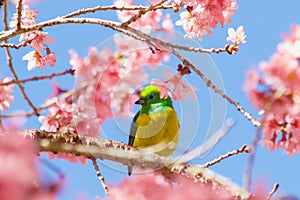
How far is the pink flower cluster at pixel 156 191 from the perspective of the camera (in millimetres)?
2059

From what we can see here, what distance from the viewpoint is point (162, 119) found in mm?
6066

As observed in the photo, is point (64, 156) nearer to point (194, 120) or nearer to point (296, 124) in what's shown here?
point (194, 120)

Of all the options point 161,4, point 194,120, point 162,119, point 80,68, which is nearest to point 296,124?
point 161,4

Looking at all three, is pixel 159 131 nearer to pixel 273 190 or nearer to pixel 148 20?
pixel 148 20

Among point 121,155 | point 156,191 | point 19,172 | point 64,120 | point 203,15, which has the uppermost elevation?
point 203,15

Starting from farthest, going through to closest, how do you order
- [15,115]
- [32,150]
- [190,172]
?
[190,172], [15,115], [32,150]

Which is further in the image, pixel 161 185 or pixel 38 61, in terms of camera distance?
pixel 38 61

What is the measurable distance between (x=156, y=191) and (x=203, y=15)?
2.26 metres

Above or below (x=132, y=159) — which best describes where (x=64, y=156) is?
above

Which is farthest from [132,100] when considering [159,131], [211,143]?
[211,143]

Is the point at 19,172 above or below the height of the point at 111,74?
below

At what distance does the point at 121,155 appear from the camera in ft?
8.76

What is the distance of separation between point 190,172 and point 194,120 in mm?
1688

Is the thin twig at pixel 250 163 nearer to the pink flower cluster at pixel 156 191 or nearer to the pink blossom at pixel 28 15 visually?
the pink flower cluster at pixel 156 191
